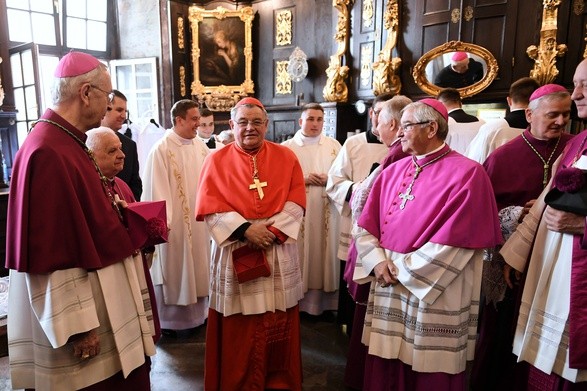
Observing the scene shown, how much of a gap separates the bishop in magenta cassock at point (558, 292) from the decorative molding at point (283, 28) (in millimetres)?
8268

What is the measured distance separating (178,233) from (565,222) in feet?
9.97

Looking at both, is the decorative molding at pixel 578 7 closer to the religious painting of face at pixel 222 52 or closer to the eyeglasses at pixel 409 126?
the eyeglasses at pixel 409 126

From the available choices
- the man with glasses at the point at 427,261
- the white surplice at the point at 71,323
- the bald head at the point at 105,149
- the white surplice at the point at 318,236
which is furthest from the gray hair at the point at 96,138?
the white surplice at the point at 318,236

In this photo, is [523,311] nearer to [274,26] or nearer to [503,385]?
[503,385]

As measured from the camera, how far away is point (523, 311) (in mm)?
2248

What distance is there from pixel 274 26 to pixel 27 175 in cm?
908

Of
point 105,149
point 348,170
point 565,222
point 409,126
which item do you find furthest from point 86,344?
point 348,170

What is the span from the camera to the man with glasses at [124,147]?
3621mm

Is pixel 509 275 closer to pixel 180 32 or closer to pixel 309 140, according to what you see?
pixel 309 140

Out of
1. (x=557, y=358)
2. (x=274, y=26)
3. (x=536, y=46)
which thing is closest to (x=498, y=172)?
(x=557, y=358)

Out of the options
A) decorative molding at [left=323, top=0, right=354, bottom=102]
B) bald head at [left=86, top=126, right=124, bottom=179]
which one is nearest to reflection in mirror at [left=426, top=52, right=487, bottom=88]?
decorative molding at [left=323, top=0, right=354, bottom=102]

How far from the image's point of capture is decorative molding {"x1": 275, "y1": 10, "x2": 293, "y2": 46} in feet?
31.5

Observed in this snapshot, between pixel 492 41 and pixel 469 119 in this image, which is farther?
pixel 492 41

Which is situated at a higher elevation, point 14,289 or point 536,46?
point 536,46
